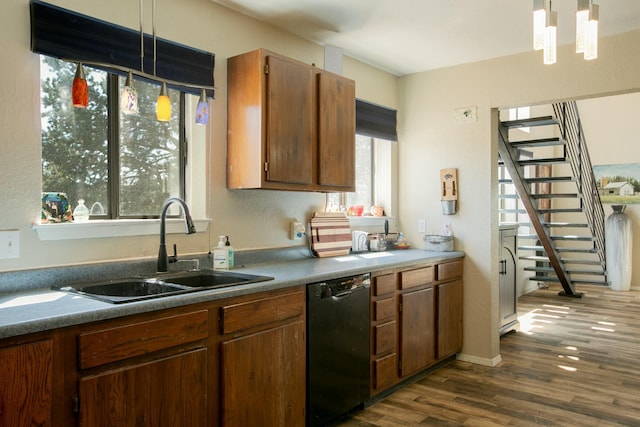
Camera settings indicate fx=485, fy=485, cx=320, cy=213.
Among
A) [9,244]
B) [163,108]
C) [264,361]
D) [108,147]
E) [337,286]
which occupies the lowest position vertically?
[264,361]

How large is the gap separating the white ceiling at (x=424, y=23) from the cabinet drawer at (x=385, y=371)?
2.17m

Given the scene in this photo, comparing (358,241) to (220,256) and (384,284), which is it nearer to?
(384,284)

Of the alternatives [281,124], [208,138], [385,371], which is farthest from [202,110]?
[385,371]

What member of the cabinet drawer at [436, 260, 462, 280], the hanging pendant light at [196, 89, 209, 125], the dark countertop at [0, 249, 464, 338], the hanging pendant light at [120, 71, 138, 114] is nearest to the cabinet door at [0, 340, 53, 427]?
the dark countertop at [0, 249, 464, 338]

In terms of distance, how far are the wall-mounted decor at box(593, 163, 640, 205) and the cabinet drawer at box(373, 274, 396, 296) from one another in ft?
19.6

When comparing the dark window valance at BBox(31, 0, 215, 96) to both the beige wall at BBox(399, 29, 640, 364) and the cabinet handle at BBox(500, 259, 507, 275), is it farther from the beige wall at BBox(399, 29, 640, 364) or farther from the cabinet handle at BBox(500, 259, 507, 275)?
the cabinet handle at BBox(500, 259, 507, 275)

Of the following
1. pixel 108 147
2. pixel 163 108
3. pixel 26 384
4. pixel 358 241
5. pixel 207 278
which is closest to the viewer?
pixel 26 384

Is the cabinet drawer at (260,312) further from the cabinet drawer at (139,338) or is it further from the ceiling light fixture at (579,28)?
the ceiling light fixture at (579,28)

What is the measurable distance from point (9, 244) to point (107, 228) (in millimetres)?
419

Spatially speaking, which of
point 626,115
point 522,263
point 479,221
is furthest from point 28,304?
point 626,115

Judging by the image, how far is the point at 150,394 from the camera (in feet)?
5.91

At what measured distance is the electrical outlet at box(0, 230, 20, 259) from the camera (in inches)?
78.8

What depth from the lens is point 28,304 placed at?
1.74 m

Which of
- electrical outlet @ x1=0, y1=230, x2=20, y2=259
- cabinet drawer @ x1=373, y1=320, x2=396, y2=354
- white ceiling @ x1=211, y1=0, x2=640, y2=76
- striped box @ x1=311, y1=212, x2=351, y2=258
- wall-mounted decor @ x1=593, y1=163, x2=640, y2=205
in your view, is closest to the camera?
electrical outlet @ x1=0, y1=230, x2=20, y2=259
